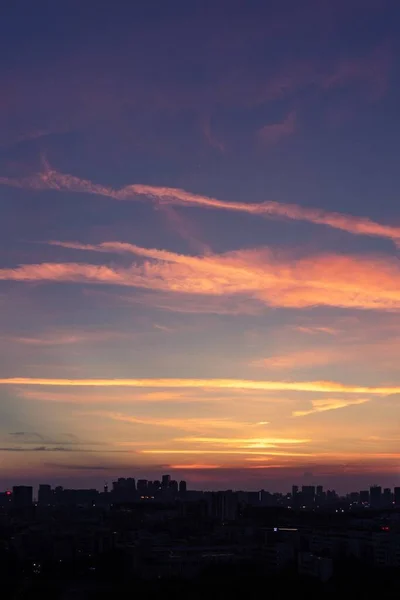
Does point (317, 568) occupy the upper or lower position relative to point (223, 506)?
lower

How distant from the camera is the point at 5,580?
2556 centimetres

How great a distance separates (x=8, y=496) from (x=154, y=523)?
119 ft

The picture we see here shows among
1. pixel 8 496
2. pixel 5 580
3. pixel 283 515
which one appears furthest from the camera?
pixel 8 496

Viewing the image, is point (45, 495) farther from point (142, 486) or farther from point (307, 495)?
point (307, 495)

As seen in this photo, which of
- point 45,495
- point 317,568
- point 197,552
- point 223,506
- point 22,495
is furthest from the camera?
point 45,495

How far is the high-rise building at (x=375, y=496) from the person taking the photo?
299 ft

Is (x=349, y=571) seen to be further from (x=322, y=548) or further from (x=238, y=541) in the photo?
(x=238, y=541)

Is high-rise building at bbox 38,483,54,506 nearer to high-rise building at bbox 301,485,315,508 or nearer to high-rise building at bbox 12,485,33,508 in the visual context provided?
high-rise building at bbox 12,485,33,508

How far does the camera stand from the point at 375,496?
303ft

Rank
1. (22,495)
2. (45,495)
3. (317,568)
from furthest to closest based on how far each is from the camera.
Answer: (45,495) → (22,495) → (317,568)

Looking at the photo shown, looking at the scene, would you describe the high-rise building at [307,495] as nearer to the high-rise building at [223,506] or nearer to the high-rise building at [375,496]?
the high-rise building at [375,496]

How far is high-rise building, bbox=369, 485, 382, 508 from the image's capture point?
91.1 m

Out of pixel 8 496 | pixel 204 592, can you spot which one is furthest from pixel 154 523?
pixel 8 496

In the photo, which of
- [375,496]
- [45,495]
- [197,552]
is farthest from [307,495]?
[197,552]
